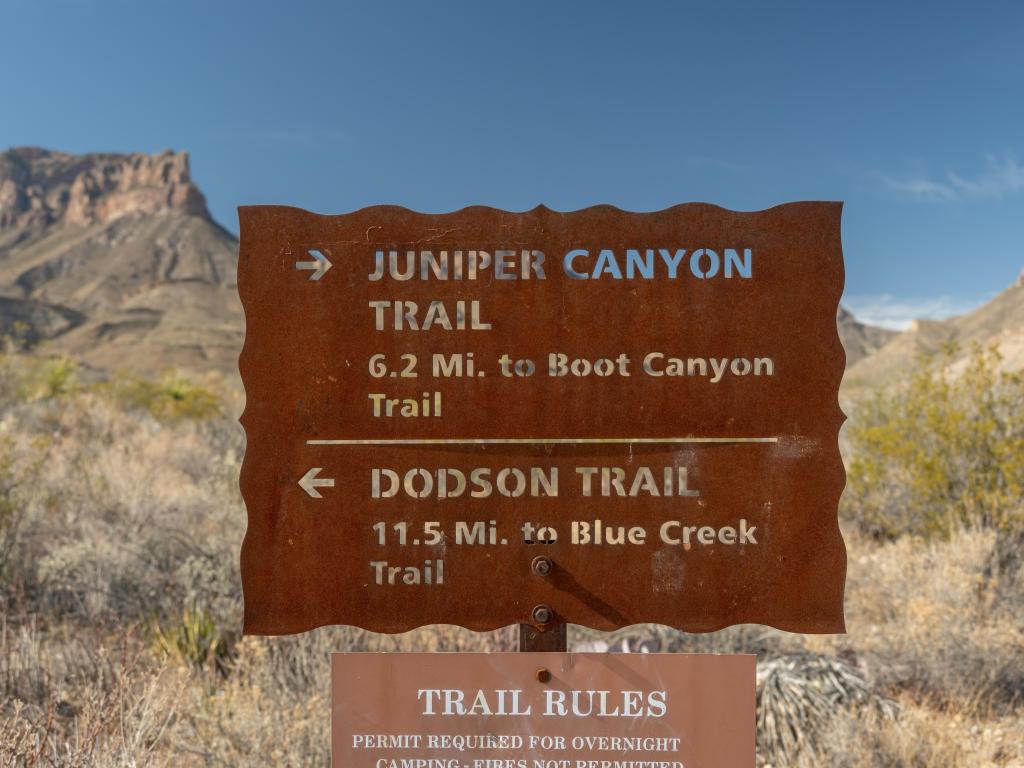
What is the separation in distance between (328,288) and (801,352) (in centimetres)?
151

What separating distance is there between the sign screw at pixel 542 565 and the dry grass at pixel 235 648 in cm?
160

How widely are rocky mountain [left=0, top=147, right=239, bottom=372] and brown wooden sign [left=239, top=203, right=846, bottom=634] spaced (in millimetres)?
50535

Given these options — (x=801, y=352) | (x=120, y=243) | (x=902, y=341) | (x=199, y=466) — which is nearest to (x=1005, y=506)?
(x=801, y=352)

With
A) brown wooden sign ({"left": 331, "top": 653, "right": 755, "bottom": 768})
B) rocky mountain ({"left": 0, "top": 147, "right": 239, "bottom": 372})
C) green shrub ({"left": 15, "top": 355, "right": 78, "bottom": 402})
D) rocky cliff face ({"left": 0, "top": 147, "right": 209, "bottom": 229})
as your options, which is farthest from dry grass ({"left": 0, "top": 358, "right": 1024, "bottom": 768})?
rocky cliff face ({"left": 0, "top": 147, "right": 209, "bottom": 229})

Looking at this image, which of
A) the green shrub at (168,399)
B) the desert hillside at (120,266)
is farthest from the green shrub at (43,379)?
the desert hillside at (120,266)

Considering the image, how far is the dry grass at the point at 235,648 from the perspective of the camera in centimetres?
339

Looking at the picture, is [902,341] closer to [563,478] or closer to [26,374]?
[26,374]

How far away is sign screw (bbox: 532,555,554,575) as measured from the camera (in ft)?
7.63

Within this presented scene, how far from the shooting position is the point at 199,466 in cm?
1017

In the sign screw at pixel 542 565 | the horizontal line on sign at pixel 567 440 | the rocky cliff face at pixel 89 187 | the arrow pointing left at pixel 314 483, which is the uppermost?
the rocky cliff face at pixel 89 187

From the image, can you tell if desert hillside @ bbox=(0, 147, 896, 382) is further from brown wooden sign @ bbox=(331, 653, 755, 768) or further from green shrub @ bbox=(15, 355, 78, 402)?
brown wooden sign @ bbox=(331, 653, 755, 768)

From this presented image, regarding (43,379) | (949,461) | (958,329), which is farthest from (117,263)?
(949,461)

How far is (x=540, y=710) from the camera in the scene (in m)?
2.30

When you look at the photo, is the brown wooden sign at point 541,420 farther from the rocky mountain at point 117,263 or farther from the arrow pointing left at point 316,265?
the rocky mountain at point 117,263
